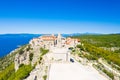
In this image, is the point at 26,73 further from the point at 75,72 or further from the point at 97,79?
the point at 97,79

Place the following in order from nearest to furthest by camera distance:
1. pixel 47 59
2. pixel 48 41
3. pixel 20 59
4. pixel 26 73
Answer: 1. pixel 47 59
2. pixel 26 73
3. pixel 20 59
4. pixel 48 41

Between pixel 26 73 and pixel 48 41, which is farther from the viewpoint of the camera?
pixel 48 41

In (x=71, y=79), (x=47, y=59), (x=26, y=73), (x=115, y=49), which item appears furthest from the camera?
(x=115, y=49)

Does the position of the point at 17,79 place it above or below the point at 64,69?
below

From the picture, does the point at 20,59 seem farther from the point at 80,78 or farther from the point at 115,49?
the point at 115,49

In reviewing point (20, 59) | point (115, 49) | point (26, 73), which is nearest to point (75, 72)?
point (26, 73)

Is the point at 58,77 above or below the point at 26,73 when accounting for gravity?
above

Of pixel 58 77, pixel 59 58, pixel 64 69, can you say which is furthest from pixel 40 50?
Result: pixel 58 77

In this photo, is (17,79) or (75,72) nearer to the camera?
(75,72)

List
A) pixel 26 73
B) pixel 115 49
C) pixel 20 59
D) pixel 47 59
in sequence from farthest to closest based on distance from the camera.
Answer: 1. pixel 115 49
2. pixel 20 59
3. pixel 26 73
4. pixel 47 59
